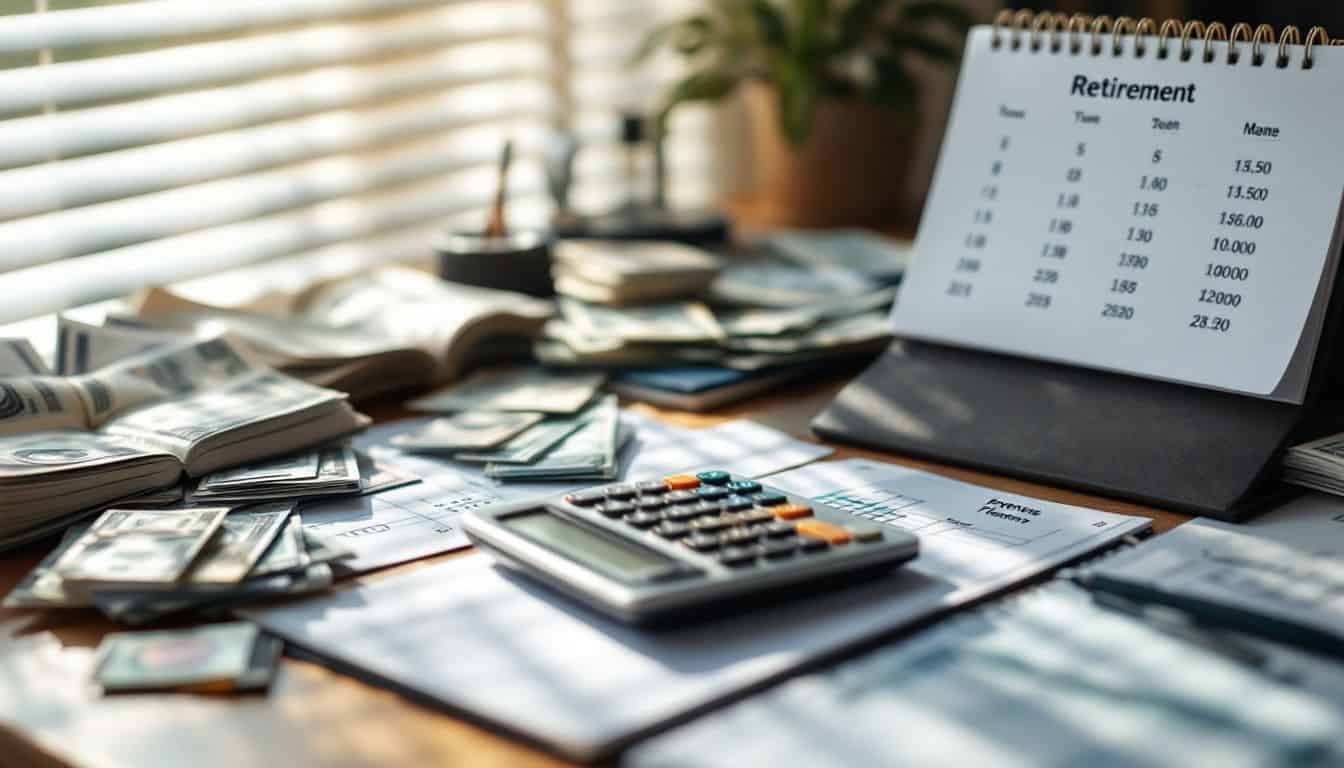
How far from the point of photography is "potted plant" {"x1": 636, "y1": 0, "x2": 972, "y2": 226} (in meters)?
1.66

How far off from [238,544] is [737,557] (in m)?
0.27

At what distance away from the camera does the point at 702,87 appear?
5.56 ft

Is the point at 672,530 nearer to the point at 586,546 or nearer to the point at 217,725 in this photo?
the point at 586,546

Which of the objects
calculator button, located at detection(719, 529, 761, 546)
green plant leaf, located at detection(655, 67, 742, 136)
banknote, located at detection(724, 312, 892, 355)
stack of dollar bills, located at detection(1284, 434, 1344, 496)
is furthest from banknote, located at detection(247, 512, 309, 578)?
green plant leaf, located at detection(655, 67, 742, 136)

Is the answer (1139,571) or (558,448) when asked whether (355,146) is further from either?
(1139,571)

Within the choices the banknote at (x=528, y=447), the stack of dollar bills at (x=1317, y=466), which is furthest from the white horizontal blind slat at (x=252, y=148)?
the stack of dollar bills at (x=1317, y=466)

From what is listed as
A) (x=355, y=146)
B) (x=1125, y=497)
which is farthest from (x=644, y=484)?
(x=355, y=146)

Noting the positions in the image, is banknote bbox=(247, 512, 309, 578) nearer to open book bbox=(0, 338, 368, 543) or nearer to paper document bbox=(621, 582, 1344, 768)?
open book bbox=(0, 338, 368, 543)

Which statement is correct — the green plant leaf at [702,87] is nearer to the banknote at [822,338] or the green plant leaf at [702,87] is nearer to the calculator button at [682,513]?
the banknote at [822,338]

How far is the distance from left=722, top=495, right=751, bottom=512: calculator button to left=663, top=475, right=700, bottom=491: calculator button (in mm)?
31

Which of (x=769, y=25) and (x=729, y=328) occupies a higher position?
(x=769, y=25)

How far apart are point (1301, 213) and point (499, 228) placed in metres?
0.71

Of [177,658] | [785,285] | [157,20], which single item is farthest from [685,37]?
[177,658]

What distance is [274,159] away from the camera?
1463mm
